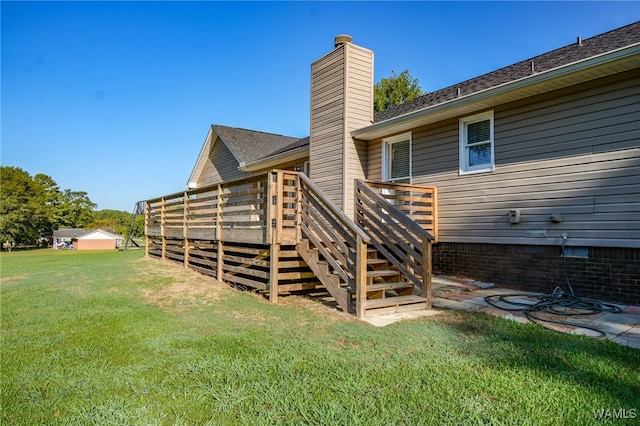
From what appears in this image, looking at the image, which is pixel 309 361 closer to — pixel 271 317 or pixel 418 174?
pixel 271 317

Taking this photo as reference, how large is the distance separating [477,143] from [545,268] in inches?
96.7

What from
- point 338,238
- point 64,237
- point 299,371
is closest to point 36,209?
point 64,237

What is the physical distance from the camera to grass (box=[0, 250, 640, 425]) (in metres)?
2.03

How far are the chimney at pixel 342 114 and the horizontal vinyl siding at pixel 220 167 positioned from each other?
20.2ft

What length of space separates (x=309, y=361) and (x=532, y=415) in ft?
4.88

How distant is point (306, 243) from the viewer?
5.42m

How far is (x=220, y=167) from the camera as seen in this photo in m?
15.4

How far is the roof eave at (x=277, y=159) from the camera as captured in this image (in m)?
10.3

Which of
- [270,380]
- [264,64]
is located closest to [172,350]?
[270,380]

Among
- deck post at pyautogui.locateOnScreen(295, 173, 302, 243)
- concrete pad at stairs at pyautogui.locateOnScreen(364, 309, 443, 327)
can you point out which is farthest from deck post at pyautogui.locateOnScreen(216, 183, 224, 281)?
concrete pad at stairs at pyautogui.locateOnScreen(364, 309, 443, 327)

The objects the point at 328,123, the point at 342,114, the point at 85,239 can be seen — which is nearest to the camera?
the point at 342,114

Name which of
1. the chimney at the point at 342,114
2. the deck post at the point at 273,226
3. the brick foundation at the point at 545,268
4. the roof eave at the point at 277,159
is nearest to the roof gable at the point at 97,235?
the roof eave at the point at 277,159

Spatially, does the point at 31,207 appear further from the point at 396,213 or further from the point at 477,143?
the point at 477,143

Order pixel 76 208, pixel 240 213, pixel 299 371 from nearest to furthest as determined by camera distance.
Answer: pixel 299 371, pixel 240 213, pixel 76 208
